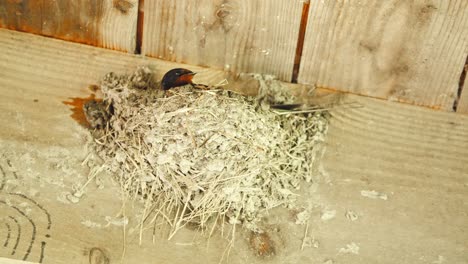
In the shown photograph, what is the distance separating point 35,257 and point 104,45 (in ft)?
2.97

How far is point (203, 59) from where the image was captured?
7.72ft

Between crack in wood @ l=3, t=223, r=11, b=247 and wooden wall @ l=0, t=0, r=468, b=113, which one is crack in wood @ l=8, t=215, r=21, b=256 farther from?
wooden wall @ l=0, t=0, r=468, b=113

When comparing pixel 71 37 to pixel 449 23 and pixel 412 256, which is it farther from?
pixel 412 256

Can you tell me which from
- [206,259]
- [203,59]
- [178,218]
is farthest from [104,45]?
[206,259]

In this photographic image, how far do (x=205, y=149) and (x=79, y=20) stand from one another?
75cm

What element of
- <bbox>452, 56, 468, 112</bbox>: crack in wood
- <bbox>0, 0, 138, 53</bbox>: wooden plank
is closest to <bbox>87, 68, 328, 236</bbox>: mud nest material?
<bbox>0, 0, 138, 53</bbox>: wooden plank

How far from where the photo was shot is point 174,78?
2.26 meters

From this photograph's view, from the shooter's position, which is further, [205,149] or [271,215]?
[271,215]

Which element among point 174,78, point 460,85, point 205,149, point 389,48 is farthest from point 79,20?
point 460,85

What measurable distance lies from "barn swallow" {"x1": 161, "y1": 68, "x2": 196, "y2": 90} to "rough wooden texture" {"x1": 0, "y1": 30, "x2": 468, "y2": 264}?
4.1 inches

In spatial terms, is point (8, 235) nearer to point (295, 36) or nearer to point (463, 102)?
point (295, 36)

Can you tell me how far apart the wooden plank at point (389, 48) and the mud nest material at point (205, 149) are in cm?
19

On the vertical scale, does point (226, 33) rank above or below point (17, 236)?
above

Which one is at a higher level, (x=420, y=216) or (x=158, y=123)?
(x=158, y=123)
